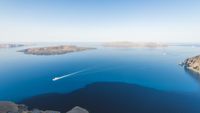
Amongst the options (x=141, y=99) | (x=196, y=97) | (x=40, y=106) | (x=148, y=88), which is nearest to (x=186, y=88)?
(x=196, y=97)

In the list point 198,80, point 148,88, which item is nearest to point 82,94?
point 148,88

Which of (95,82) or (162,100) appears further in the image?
(95,82)

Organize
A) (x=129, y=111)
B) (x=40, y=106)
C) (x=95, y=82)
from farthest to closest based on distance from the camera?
(x=95, y=82), (x=40, y=106), (x=129, y=111)

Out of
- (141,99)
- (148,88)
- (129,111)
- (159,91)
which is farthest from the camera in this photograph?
(148,88)

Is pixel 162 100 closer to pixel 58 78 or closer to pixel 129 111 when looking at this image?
pixel 129 111

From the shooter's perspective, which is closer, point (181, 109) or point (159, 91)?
point (181, 109)

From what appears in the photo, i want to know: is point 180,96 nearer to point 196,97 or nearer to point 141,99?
point 196,97
